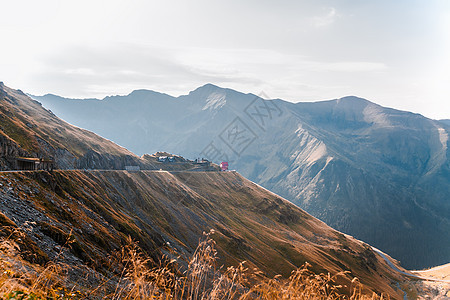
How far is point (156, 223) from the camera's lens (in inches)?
3418

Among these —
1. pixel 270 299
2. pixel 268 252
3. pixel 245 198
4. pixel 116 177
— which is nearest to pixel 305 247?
pixel 268 252

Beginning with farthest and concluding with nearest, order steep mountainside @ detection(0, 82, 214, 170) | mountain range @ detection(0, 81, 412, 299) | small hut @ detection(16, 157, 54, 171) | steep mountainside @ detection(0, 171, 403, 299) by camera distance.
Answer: steep mountainside @ detection(0, 82, 214, 170) < small hut @ detection(16, 157, 54, 171) < steep mountainside @ detection(0, 171, 403, 299) < mountain range @ detection(0, 81, 412, 299)

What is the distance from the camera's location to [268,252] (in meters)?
119

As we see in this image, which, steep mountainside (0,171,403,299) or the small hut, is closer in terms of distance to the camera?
steep mountainside (0,171,403,299)

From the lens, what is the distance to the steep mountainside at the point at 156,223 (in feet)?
102

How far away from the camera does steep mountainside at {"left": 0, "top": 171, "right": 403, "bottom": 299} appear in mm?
30984

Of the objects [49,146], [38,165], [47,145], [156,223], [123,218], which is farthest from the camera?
[49,146]

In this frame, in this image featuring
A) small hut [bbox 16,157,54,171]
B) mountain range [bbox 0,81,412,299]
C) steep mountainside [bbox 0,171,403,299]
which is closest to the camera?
mountain range [bbox 0,81,412,299]

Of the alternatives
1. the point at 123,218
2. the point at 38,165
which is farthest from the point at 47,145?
the point at 38,165

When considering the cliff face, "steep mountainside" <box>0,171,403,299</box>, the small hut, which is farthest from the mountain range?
the small hut

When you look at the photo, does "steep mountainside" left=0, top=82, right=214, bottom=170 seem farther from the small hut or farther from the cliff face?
the small hut

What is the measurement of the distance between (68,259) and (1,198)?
9.34m

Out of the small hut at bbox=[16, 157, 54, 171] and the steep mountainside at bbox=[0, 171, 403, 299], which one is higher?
the small hut at bbox=[16, 157, 54, 171]

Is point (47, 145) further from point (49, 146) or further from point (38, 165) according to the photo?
point (38, 165)
